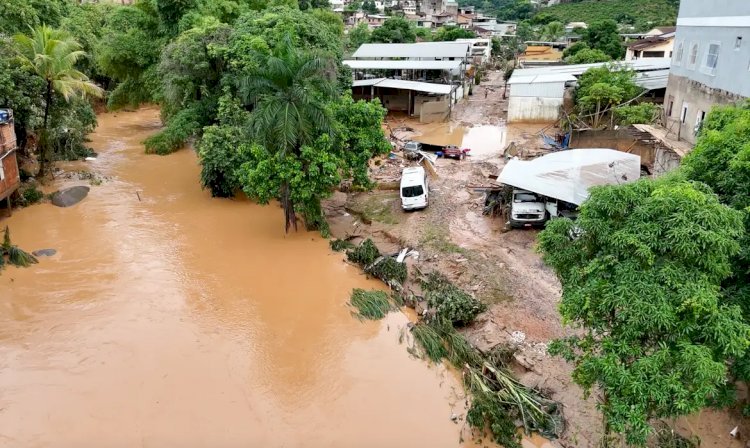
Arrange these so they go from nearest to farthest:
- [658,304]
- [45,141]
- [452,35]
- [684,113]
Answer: [658,304]
[684,113]
[45,141]
[452,35]

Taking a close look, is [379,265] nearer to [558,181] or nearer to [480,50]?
[558,181]

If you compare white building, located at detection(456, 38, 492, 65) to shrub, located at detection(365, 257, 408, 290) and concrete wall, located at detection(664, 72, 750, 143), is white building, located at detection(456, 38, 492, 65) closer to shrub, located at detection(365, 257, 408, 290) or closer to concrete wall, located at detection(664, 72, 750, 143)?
concrete wall, located at detection(664, 72, 750, 143)

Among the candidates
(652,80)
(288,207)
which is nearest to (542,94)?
(652,80)

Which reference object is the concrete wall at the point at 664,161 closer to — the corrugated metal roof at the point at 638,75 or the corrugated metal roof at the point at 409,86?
the corrugated metal roof at the point at 638,75

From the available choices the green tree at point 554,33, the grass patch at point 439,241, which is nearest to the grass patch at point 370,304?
the grass patch at point 439,241

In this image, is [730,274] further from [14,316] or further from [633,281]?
[14,316]

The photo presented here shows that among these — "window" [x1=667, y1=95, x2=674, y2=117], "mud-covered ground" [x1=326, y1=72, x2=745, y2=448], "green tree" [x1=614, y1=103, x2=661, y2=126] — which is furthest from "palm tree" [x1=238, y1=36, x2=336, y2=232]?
"green tree" [x1=614, y1=103, x2=661, y2=126]

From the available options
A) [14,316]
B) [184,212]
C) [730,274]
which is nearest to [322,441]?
[730,274]
